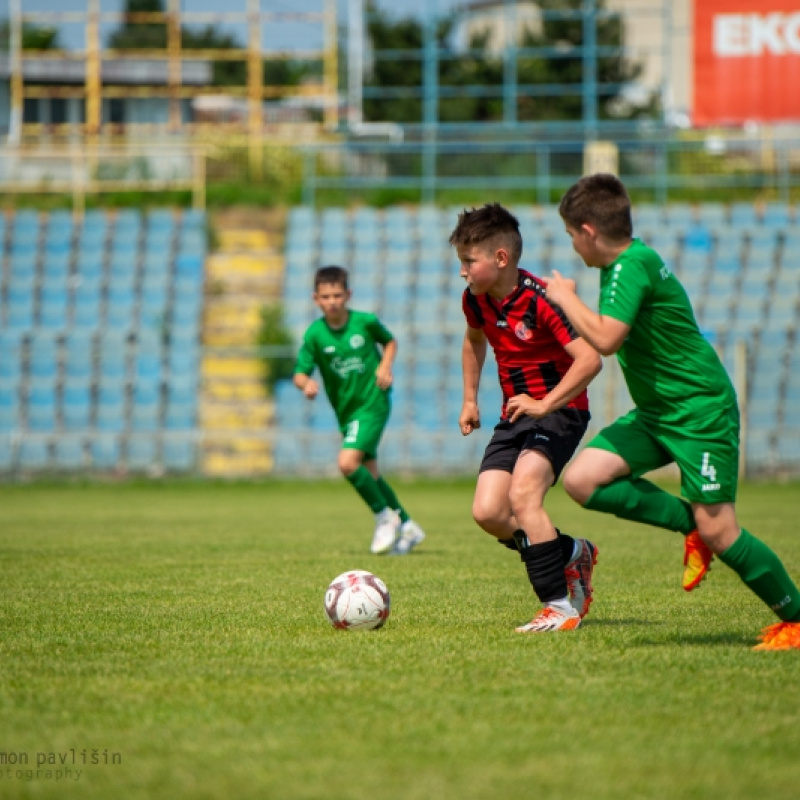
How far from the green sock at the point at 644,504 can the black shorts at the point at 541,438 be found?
52 centimetres

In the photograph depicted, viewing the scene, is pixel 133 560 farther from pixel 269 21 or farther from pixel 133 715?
pixel 269 21

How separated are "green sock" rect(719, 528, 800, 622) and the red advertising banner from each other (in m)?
19.9

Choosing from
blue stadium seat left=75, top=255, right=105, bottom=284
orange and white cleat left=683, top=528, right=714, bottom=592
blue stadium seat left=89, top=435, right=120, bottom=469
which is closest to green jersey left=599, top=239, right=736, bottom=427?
orange and white cleat left=683, top=528, right=714, bottom=592

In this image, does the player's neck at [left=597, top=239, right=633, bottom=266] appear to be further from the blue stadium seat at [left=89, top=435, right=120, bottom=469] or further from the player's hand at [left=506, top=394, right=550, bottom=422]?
the blue stadium seat at [left=89, top=435, right=120, bottom=469]

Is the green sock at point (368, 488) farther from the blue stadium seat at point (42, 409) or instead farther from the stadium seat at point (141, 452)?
the blue stadium seat at point (42, 409)

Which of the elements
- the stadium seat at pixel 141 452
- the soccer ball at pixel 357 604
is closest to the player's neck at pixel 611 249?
the soccer ball at pixel 357 604

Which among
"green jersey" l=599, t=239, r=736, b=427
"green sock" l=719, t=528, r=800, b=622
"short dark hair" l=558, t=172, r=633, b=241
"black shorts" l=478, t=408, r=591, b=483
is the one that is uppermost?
"short dark hair" l=558, t=172, r=633, b=241

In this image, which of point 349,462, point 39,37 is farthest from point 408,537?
point 39,37

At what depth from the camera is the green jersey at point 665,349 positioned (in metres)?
4.67

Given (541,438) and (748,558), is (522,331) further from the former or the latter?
(748,558)

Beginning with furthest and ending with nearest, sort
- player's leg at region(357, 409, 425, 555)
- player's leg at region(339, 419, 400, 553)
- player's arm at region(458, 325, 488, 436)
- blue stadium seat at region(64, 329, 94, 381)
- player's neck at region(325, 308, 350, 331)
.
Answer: blue stadium seat at region(64, 329, 94, 381)
player's neck at region(325, 308, 350, 331)
player's leg at region(357, 409, 425, 555)
player's leg at region(339, 419, 400, 553)
player's arm at region(458, 325, 488, 436)

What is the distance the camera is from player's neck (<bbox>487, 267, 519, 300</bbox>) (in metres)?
5.45

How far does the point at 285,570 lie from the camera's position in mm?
7664

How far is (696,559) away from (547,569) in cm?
65
